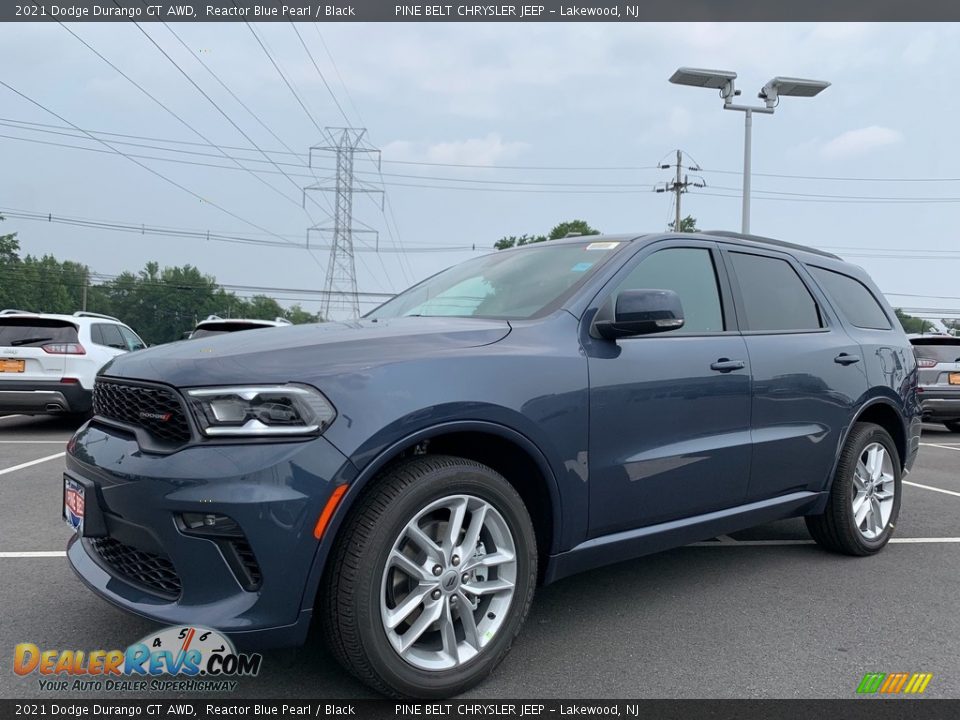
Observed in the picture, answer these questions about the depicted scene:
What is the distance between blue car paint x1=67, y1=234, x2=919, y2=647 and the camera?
2148mm

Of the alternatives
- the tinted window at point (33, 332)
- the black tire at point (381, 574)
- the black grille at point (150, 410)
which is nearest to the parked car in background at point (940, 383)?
the black tire at point (381, 574)

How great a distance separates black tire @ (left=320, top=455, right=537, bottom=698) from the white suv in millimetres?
7819

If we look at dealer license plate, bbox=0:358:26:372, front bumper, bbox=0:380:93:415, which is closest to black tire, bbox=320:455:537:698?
front bumper, bbox=0:380:93:415

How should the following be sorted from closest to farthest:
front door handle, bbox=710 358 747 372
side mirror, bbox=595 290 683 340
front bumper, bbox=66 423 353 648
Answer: front bumper, bbox=66 423 353 648
side mirror, bbox=595 290 683 340
front door handle, bbox=710 358 747 372

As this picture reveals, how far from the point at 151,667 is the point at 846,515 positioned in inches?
139

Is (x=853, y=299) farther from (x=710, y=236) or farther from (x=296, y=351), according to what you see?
(x=296, y=351)

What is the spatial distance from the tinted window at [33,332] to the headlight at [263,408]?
8.15 metres

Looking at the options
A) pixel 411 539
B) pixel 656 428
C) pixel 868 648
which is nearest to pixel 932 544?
pixel 868 648

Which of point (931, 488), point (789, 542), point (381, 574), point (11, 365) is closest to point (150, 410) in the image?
point (381, 574)

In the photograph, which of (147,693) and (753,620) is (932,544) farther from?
(147,693)

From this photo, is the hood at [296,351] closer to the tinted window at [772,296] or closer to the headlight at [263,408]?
the headlight at [263,408]

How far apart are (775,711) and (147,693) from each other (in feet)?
7.06

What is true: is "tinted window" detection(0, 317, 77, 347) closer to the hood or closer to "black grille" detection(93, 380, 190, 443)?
the hood

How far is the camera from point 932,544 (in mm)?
4547
